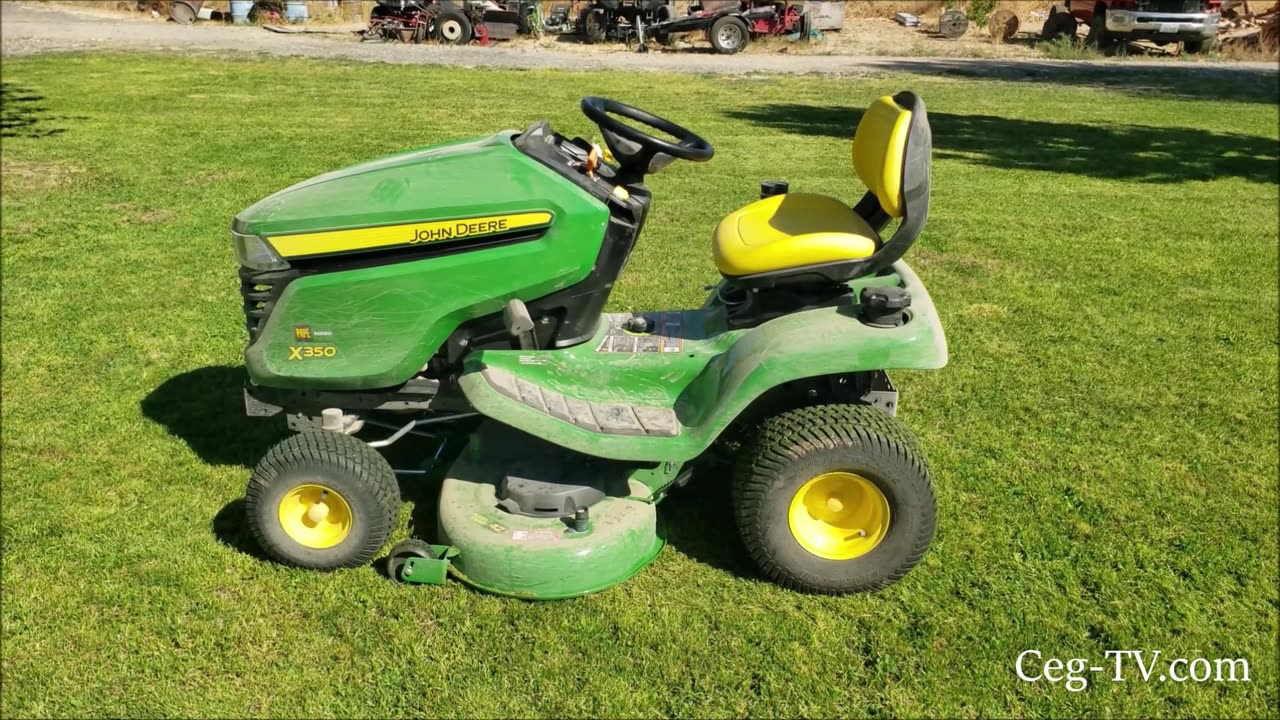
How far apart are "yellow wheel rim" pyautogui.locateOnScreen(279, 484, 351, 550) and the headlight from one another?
0.72 m

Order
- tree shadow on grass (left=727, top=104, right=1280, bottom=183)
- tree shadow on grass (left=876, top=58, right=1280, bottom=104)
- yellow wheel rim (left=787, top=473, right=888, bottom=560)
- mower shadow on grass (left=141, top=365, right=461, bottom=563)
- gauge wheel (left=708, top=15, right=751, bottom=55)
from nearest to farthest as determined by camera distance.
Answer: yellow wheel rim (left=787, top=473, right=888, bottom=560)
mower shadow on grass (left=141, top=365, right=461, bottom=563)
tree shadow on grass (left=727, top=104, right=1280, bottom=183)
tree shadow on grass (left=876, top=58, right=1280, bottom=104)
gauge wheel (left=708, top=15, right=751, bottom=55)

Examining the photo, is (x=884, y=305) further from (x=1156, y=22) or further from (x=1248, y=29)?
(x=1248, y=29)

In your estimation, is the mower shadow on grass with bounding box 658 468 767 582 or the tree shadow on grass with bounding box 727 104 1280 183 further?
the tree shadow on grass with bounding box 727 104 1280 183

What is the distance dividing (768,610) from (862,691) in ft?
Result: 1.33

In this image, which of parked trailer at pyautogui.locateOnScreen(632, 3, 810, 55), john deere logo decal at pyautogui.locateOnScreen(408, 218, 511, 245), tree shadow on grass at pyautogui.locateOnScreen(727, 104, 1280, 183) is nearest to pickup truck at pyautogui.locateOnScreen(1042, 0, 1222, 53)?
parked trailer at pyautogui.locateOnScreen(632, 3, 810, 55)

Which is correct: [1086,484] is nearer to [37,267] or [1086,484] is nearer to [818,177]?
[818,177]

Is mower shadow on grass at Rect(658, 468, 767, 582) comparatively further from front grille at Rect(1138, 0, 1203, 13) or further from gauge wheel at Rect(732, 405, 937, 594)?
front grille at Rect(1138, 0, 1203, 13)

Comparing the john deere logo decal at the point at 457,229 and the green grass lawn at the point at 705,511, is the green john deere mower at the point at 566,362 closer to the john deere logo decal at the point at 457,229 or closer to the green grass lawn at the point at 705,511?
the john deere logo decal at the point at 457,229

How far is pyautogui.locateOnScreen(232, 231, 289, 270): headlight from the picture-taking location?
3.09m

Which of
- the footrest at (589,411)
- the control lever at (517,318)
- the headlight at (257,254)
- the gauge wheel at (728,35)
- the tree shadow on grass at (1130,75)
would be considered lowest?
the footrest at (589,411)

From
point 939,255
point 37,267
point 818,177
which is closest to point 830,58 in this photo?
point 818,177

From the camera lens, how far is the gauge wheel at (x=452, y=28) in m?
18.6

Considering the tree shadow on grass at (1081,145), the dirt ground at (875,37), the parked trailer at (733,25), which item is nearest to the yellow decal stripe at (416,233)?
the tree shadow on grass at (1081,145)

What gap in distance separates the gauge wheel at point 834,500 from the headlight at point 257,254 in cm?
159
